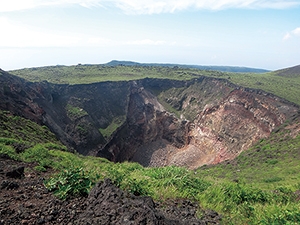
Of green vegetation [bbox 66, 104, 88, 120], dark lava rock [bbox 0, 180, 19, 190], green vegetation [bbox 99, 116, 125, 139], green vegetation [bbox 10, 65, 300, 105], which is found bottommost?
green vegetation [bbox 99, 116, 125, 139]

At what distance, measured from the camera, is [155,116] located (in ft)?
202

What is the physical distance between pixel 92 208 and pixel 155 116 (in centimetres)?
5497

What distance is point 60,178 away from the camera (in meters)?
8.37

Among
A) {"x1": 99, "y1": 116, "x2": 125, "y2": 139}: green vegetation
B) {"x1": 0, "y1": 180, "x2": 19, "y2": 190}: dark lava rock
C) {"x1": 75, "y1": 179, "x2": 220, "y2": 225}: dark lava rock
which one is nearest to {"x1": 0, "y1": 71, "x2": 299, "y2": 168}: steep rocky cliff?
{"x1": 99, "y1": 116, "x2": 125, "y2": 139}: green vegetation

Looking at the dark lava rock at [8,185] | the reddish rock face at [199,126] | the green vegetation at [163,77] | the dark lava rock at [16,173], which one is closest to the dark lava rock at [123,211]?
the dark lava rock at [8,185]

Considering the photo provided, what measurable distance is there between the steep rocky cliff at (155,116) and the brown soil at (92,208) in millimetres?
30001

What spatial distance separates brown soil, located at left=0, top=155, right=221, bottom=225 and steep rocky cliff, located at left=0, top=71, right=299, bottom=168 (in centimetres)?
3000

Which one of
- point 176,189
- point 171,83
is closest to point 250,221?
point 176,189

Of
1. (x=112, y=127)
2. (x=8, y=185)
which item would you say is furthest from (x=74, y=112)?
(x=8, y=185)

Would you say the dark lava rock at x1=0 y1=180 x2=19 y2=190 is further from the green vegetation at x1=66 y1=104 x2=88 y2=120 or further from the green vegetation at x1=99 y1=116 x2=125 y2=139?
the green vegetation at x1=99 y1=116 x2=125 y2=139

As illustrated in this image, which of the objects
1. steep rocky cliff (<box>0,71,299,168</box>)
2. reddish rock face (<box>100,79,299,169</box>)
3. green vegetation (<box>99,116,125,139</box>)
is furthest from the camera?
green vegetation (<box>99,116,125,139</box>)

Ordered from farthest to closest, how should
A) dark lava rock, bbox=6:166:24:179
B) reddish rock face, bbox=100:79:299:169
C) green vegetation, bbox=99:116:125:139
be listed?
green vegetation, bbox=99:116:125:139 → reddish rock face, bbox=100:79:299:169 → dark lava rock, bbox=6:166:24:179

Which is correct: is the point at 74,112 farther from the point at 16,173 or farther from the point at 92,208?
the point at 92,208

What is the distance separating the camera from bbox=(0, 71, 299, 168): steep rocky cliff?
4275 cm
